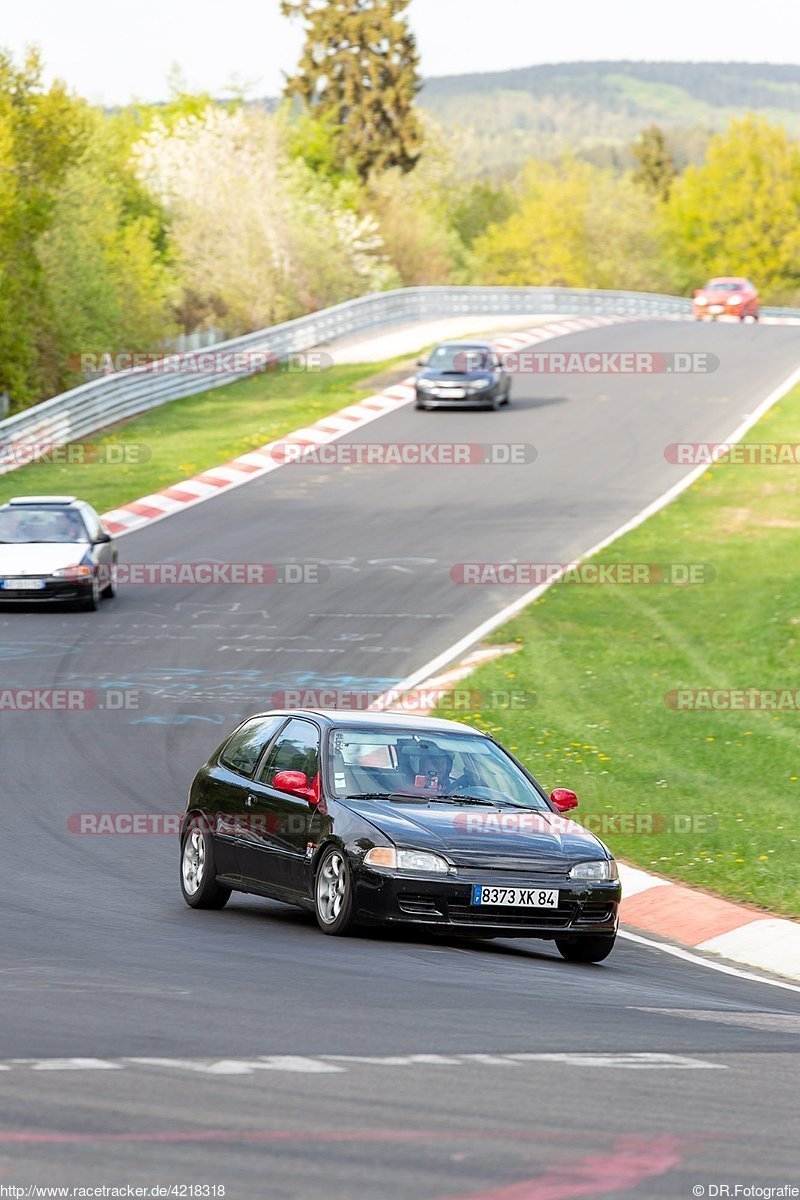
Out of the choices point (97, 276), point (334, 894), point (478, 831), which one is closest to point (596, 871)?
point (478, 831)

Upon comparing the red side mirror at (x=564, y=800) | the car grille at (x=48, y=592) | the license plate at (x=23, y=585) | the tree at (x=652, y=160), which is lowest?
the car grille at (x=48, y=592)

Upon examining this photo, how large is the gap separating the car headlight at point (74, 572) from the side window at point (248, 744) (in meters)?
13.3

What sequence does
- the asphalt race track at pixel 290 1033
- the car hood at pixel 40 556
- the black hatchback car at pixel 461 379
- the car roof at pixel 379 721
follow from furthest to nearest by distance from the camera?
the black hatchback car at pixel 461 379 < the car hood at pixel 40 556 < the car roof at pixel 379 721 < the asphalt race track at pixel 290 1033

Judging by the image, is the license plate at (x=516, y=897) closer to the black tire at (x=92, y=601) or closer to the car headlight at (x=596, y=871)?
the car headlight at (x=596, y=871)

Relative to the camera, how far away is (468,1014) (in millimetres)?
8320

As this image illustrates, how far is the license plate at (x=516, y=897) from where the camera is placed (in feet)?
34.5

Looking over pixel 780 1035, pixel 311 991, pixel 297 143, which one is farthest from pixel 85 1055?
pixel 297 143

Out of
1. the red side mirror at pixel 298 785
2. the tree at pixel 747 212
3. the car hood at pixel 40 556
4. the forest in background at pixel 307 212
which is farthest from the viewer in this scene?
the tree at pixel 747 212

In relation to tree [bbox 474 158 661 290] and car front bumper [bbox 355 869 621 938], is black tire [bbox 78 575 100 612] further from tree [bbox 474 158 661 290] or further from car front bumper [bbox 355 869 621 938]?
tree [bbox 474 158 661 290]

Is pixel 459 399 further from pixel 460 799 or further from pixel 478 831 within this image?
pixel 478 831

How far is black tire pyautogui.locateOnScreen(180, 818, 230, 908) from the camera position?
477 inches

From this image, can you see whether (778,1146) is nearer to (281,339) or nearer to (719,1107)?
(719,1107)

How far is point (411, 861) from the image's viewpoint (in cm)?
1051

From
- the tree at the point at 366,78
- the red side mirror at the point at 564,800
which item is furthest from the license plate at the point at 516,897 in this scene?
the tree at the point at 366,78
